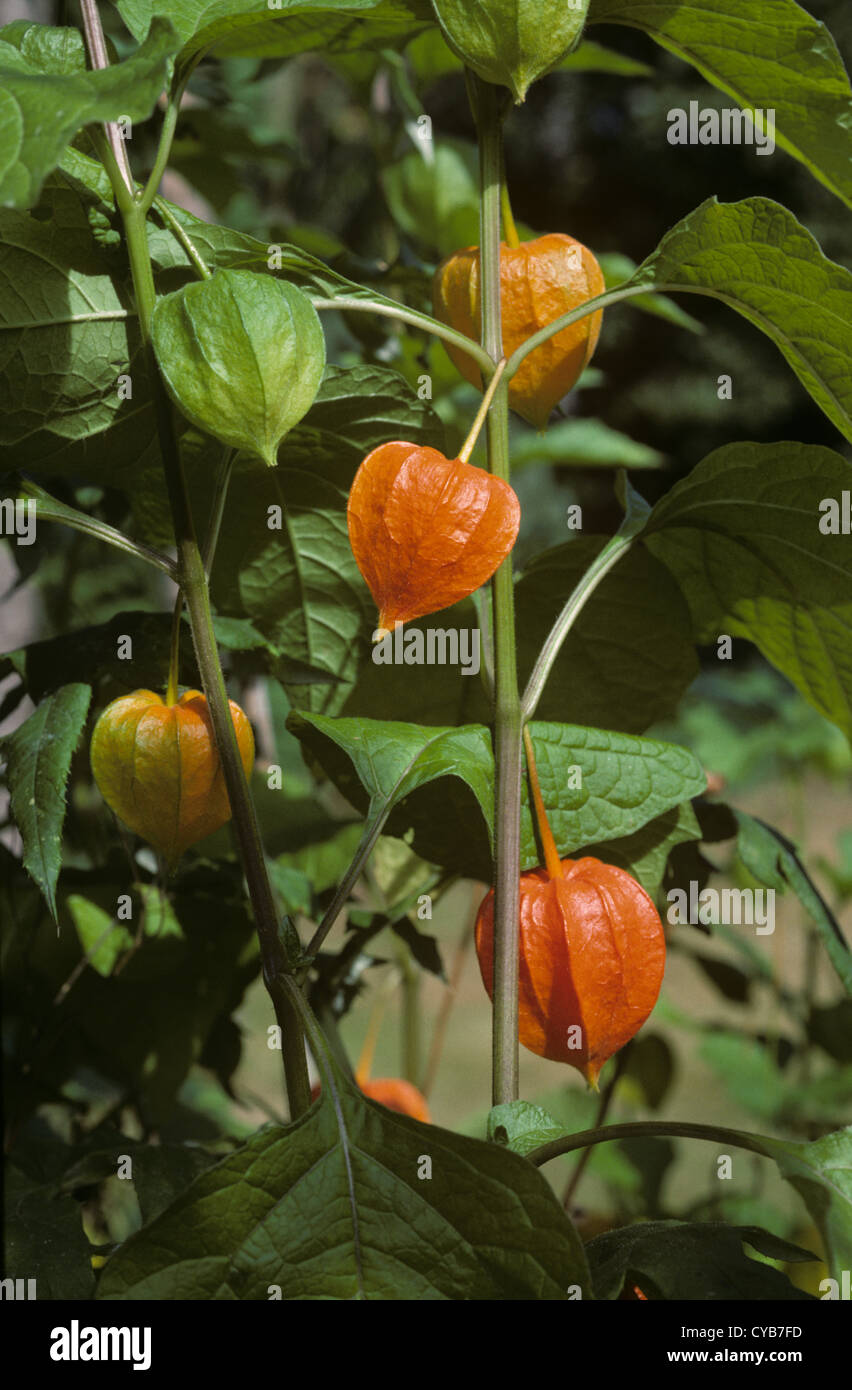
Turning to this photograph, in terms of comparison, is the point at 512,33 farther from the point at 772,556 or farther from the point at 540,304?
the point at 772,556

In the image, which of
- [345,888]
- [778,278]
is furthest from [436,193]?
[345,888]

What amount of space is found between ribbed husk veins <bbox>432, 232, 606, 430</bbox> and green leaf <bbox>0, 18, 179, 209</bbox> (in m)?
0.16

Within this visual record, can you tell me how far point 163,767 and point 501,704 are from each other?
12 cm

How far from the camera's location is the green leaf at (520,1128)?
0.37 metres

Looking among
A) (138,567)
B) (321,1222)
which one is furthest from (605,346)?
(321,1222)

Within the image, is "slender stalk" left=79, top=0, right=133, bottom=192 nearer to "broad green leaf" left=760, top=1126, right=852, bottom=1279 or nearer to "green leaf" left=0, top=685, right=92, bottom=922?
"green leaf" left=0, top=685, right=92, bottom=922

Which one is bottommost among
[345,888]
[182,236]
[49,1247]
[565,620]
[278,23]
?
[49,1247]

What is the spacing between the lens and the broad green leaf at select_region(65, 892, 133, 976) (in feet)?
2.06

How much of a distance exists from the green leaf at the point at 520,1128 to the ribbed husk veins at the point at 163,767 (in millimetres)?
140

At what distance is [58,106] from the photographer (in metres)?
0.30

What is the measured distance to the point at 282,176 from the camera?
235cm

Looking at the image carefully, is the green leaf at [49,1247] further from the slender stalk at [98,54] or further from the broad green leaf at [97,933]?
the slender stalk at [98,54]

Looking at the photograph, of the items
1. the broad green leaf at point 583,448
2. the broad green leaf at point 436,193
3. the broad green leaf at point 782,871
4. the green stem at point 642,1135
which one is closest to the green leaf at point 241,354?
the green stem at point 642,1135
